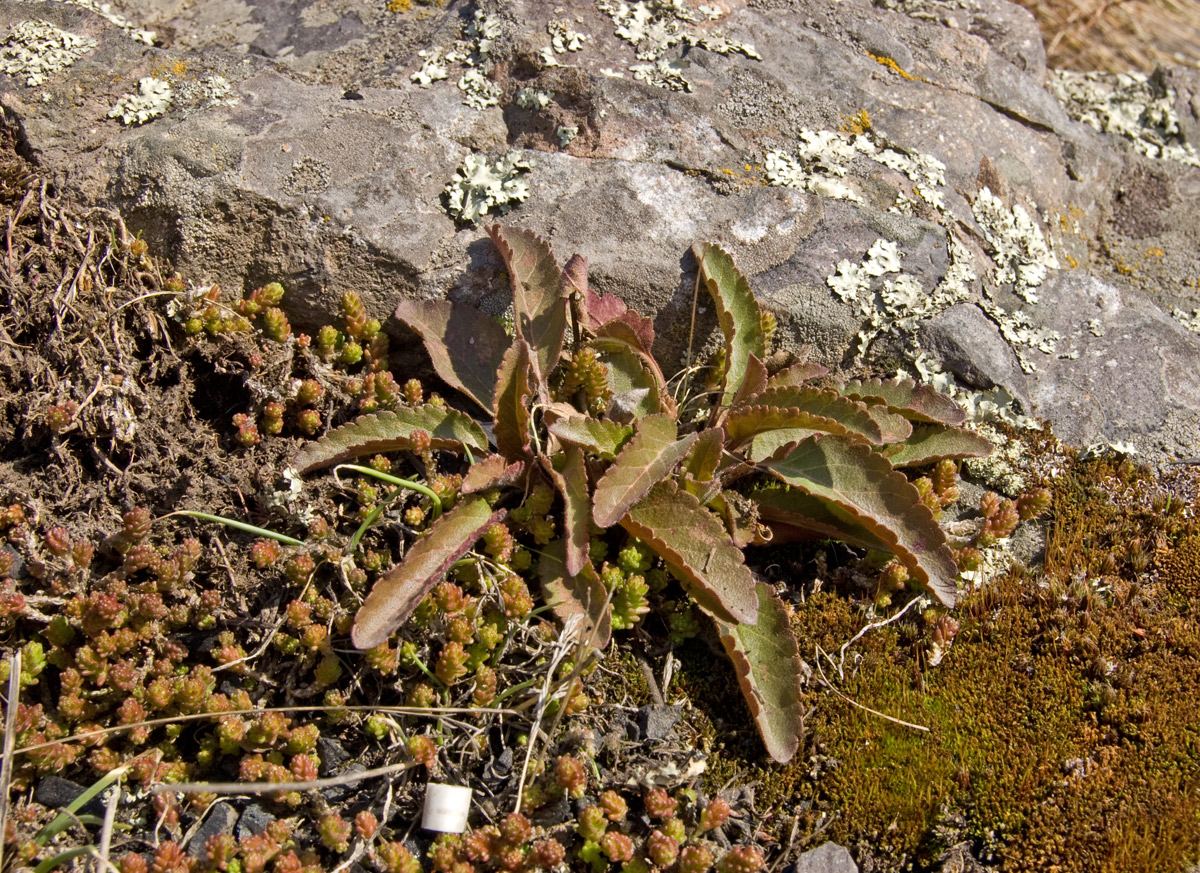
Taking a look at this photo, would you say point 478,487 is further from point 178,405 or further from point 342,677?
point 178,405

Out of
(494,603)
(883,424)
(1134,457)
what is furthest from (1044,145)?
(494,603)

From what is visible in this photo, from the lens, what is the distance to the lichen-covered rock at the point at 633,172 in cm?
322

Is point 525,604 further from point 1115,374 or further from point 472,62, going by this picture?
point 1115,374

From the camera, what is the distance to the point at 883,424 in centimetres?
306

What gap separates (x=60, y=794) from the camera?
95.4 inches

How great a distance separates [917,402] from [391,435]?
1.87 metres

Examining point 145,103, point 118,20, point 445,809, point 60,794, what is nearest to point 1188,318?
point 445,809

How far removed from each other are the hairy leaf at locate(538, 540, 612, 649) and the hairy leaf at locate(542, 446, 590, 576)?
5 cm

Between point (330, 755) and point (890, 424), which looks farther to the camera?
point (890, 424)

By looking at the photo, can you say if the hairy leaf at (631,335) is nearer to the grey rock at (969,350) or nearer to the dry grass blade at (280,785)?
the grey rock at (969,350)

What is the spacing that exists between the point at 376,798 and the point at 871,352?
238 centimetres

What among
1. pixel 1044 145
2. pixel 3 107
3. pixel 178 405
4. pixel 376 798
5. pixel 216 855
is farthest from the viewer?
pixel 1044 145

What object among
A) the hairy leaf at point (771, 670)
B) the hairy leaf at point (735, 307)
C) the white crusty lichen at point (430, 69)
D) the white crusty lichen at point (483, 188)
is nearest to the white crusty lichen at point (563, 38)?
the white crusty lichen at point (430, 69)

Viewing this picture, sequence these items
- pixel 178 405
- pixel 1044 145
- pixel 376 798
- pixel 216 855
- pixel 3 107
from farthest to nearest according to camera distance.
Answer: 1. pixel 1044 145
2. pixel 3 107
3. pixel 178 405
4. pixel 376 798
5. pixel 216 855
